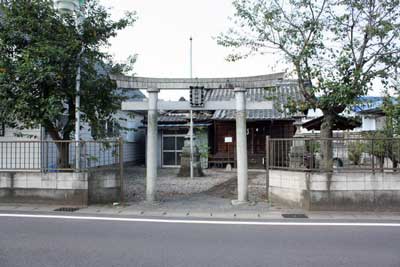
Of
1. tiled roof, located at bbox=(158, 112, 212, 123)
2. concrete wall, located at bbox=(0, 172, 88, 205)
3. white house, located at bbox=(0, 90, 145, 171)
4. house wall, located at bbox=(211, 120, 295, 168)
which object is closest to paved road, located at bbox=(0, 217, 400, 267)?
concrete wall, located at bbox=(0, 172, 88, 205)

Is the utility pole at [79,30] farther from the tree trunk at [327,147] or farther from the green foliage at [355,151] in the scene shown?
the green foliage at [355,151]

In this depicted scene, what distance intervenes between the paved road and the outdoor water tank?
567 centimetres

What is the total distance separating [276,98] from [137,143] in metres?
16.7

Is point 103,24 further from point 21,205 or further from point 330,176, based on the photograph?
point 330,176

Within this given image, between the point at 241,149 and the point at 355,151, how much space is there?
3159mm

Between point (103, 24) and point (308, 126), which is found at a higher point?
point (103, 24)

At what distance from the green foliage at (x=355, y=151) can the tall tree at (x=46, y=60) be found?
24.9 feet

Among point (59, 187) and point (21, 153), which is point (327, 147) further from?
point (21, 153)

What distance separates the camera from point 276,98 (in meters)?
9.99

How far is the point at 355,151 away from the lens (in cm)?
971

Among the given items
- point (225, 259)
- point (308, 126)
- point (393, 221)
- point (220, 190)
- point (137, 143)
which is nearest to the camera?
point (225, 259)

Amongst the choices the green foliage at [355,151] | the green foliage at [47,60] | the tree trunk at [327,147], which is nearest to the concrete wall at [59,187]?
the green foliage at [47,60]

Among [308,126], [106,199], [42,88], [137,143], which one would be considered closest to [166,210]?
[106,199]

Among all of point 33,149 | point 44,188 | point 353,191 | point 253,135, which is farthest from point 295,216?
point 253,135
